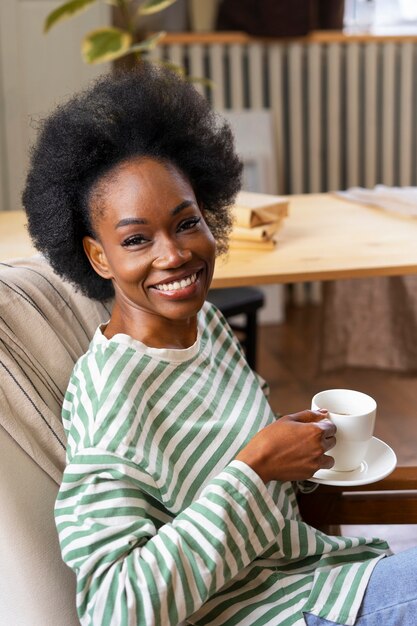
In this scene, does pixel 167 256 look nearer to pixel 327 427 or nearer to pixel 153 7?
pixel 327 427

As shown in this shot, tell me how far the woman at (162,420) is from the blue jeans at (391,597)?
1cm

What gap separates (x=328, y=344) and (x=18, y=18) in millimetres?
1693

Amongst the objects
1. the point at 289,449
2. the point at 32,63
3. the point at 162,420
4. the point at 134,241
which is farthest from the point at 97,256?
the point at 32,63

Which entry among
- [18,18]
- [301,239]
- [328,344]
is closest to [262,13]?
[18,18]

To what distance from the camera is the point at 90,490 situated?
34.6 inches

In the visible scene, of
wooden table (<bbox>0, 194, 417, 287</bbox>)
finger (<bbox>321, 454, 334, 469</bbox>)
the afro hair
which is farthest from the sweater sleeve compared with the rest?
wooden table (<bbox>0, 194, 417, 287</bbox>)

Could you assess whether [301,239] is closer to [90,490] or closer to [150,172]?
[150,172]

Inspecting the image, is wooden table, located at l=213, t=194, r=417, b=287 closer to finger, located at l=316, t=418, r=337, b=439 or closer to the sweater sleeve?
finger, located at l=316, t=418, r=337, b=439

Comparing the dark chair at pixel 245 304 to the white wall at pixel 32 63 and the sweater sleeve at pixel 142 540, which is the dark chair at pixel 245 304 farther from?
the sweater sleeve at pixel 142 540

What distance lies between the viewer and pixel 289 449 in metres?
0.97

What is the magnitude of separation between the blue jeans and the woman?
1 cm

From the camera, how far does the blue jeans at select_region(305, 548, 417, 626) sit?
99 centimetres

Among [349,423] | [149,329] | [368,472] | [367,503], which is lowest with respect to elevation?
[367,503]

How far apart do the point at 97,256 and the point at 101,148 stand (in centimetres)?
14
